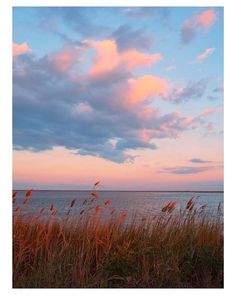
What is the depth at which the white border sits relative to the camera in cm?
233

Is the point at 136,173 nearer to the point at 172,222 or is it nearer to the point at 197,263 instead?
the point at 172,222

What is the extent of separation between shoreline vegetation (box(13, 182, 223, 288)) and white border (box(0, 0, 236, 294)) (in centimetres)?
25

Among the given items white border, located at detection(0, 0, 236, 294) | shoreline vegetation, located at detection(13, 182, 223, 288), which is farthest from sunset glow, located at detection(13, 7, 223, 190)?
white border, located at detection(0, 0, 236, 294)

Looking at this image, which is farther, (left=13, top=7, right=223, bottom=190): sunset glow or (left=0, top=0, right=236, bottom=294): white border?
(left=13, top=7, right=223, bottom=190): sunset glow

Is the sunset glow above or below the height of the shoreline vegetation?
above

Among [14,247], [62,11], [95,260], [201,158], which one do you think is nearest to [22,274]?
[14,247]

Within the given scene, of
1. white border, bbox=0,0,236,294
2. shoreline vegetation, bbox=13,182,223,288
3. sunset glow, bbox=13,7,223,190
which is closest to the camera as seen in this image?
white border, bbox=0,0,236,294

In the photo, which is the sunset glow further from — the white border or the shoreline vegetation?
the white border
